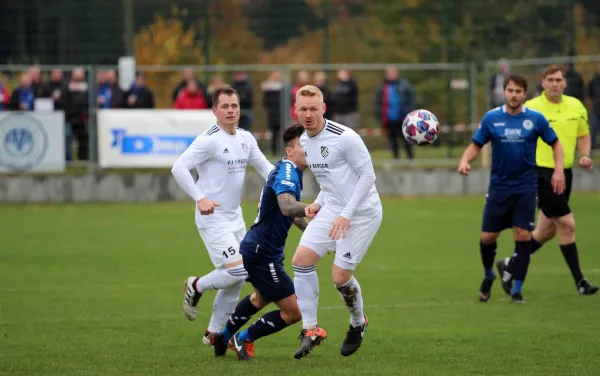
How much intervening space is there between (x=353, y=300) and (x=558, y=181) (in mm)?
3383

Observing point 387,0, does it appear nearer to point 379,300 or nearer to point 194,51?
point 194,51

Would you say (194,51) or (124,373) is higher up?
(194,51)

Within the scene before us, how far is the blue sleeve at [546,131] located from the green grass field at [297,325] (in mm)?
1593

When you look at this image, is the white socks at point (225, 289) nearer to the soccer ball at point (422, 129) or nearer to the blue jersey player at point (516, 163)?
the soccer ball at point (422, 129)

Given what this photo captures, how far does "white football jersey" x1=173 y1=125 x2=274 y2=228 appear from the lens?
31.7 feet

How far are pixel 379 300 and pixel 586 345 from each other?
317 centimetres

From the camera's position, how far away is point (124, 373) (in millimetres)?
8289

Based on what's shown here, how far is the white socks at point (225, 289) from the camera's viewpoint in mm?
9375

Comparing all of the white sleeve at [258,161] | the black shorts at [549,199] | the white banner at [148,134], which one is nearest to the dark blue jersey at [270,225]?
the white sleeve at [258,161]

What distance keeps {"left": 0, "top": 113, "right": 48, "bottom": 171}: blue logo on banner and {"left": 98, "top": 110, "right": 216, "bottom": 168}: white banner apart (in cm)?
110

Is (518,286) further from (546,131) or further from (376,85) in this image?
(376,85)

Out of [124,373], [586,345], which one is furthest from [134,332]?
[586,345]

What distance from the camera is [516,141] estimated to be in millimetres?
11500

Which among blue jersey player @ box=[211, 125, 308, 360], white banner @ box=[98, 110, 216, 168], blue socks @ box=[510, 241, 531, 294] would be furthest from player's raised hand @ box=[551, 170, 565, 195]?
white banner @ box=[98, 110, 216, 168]
